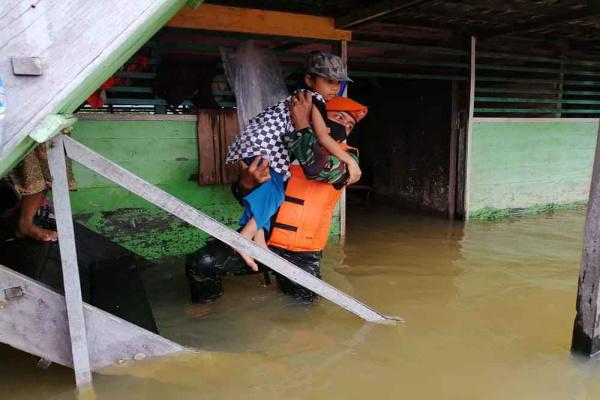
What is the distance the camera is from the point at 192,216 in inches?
97.1

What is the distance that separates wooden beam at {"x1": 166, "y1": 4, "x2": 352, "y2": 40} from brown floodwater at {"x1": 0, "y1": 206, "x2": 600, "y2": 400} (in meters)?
2.42

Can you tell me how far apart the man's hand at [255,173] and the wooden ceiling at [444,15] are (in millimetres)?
2236

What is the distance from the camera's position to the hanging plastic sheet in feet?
15.3

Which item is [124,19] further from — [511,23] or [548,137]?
[548,137]

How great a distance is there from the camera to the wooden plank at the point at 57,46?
1720 mm

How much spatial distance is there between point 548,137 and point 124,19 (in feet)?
23.2

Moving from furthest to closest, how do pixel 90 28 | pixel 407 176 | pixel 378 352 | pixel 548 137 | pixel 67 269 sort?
pixel 407 176 < pixel 548 137 < pixel 378 352 < pixel 67 269 < pixel 90 28

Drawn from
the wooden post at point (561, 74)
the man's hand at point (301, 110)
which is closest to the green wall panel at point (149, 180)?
the man's hand at point (301, 110)

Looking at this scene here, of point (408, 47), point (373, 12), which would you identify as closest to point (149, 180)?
point (373, 12)

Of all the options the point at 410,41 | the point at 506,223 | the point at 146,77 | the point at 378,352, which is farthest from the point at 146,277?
the point at 506,223

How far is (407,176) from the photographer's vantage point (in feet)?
26.2

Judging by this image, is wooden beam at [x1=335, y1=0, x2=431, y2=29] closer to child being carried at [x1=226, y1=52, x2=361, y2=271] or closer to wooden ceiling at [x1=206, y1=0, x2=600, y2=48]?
wooden ceiling at [x1=206, y1=0, x2=600, y2=48]

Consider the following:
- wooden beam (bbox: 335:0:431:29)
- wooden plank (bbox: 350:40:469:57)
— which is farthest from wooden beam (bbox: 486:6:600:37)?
wooden beam (bbox: 335:0:431:29)

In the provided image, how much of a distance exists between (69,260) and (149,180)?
8.15ft
